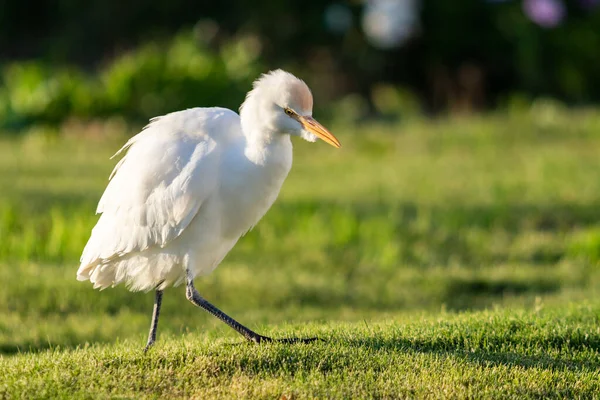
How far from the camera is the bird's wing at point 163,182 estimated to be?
15.8 feet

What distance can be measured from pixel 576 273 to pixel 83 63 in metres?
12.1

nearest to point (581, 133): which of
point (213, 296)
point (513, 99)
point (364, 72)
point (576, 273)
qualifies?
point (513, 99)

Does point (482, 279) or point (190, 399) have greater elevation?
point (190, 399)

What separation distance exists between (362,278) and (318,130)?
3.69m

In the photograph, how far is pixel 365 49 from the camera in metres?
16.4

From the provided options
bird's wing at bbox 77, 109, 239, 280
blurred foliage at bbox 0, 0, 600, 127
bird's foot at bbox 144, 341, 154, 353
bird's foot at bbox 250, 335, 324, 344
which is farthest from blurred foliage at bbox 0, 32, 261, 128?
bird's foot at bbox 250, 335, 324, 344

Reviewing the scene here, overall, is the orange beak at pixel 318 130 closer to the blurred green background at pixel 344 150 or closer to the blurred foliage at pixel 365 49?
the blurred green background at pixel 344 150

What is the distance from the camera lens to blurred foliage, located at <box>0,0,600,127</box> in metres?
15.7

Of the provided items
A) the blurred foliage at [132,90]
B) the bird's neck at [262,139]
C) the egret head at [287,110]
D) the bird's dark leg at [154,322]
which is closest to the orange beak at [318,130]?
the egret head at [287,110]

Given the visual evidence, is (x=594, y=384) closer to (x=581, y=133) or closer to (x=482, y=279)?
(x=482, y=279)

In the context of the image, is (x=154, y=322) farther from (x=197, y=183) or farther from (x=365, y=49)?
(x=365, y=49)

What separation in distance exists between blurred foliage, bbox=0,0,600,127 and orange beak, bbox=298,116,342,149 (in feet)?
32.4

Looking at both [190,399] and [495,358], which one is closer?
[190,399]

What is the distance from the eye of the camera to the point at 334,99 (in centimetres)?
1630
